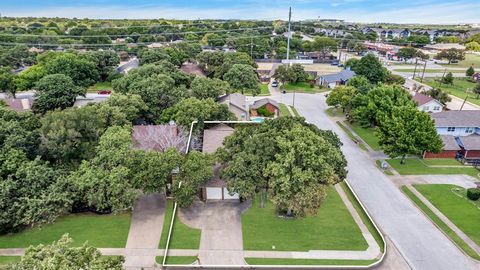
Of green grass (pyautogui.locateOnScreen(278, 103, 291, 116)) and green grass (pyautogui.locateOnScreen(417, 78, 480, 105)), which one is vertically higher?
green grass (pyautogui.locateOnScreen(417, 78, 480, 105))

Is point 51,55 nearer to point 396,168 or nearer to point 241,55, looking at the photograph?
point 241,55

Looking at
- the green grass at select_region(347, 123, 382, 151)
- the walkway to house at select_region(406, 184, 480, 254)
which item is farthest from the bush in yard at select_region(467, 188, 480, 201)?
the green grass at select_region(347, 123, 382, 151)

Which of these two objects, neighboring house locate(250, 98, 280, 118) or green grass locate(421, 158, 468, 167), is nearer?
green grass locate(421, 158, 468, 167)

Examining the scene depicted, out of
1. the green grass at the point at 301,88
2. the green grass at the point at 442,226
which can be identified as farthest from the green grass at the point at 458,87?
the green grass at the point at 442,226

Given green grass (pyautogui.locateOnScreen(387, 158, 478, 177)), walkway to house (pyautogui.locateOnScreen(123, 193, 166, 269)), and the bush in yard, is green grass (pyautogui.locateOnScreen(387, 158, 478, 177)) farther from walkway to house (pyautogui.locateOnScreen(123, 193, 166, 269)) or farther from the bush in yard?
walkway to house (pyautogui.locateOnScreen(123, 193, 166, 269))

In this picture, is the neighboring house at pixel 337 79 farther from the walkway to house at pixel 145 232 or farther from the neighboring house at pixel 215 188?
the walkway to house at pixel 145 232
